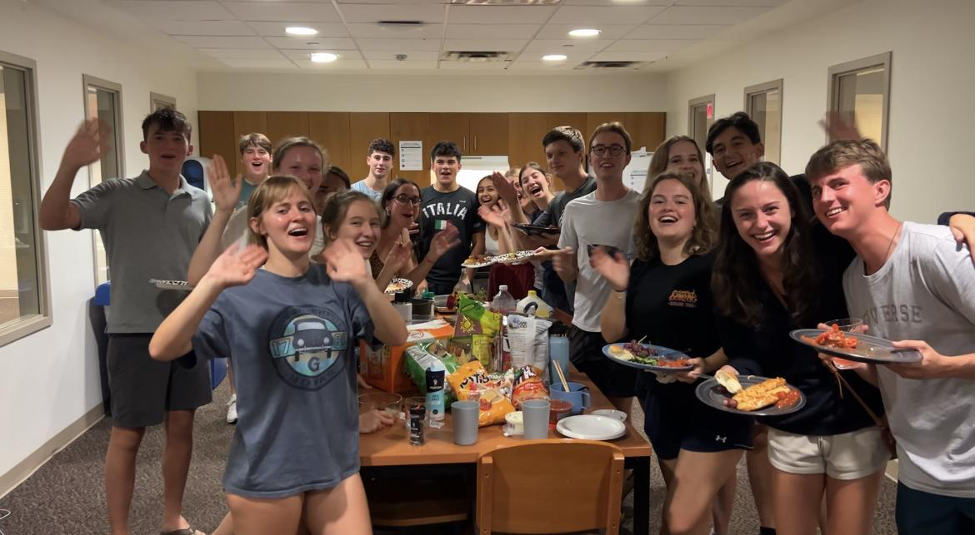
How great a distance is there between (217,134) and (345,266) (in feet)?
21.9

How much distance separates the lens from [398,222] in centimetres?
308

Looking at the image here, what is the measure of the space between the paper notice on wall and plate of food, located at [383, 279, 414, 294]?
4.99 meters

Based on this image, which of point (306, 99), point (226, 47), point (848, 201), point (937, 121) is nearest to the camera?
point (848, 201)

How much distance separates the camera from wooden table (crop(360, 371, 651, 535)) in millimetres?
1810

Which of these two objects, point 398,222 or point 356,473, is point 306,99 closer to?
point 398,222

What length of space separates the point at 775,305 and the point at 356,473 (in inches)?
46.0

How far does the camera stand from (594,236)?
2.87 m

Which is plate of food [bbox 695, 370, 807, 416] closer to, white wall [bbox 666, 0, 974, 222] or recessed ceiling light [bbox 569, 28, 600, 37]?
white wall [bbox 666, 0, 974, 222]

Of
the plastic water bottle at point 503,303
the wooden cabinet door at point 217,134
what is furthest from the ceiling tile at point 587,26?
the wooden cabinet door at point 217,134

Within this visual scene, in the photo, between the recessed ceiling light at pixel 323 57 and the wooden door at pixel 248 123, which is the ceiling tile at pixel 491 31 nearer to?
the recessed ceiling light at pixel 323 57

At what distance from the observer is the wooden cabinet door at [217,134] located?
7621mm

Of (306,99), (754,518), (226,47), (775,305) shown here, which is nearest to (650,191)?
(775,305)

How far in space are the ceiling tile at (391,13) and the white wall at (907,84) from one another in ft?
8.78

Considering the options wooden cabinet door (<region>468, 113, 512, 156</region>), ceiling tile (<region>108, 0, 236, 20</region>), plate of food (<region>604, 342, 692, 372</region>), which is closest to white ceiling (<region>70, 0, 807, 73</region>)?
ceiling tile (<region>108, 0, 236, 20</region>)
